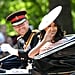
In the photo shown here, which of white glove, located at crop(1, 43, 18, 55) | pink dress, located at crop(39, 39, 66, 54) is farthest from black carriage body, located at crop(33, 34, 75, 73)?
white glove, located at crop(1, 43, 18, 55)

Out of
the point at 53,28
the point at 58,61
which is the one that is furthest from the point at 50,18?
the point at 58,61

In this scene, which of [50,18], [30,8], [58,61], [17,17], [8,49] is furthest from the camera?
[30,8]

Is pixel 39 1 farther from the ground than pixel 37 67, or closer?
farther from the ground

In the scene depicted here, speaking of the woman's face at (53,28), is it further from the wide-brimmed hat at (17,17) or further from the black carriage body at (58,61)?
the wide-brimmed hat at (17,17)

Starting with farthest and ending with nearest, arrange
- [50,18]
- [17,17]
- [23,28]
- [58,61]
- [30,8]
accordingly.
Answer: [30,8]
[17,17]
[23,28]
[50,18]
[58,61]

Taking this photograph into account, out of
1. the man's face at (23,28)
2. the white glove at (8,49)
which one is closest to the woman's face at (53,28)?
the white glove at (8,49)

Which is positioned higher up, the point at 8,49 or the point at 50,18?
the point at 50,18

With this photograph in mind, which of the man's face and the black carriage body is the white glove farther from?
the black carriage body

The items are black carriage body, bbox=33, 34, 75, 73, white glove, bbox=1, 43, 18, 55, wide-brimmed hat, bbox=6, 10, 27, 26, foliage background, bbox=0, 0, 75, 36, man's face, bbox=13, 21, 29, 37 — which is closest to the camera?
black carriage body, bbox=33, 34, 75, 73

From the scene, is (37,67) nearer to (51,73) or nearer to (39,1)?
(51,73)

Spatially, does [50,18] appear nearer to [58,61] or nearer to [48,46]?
[48,46]

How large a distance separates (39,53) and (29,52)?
1.34 ft

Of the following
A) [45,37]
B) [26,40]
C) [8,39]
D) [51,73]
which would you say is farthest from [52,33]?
[8,39]

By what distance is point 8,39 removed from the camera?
14.8 m
